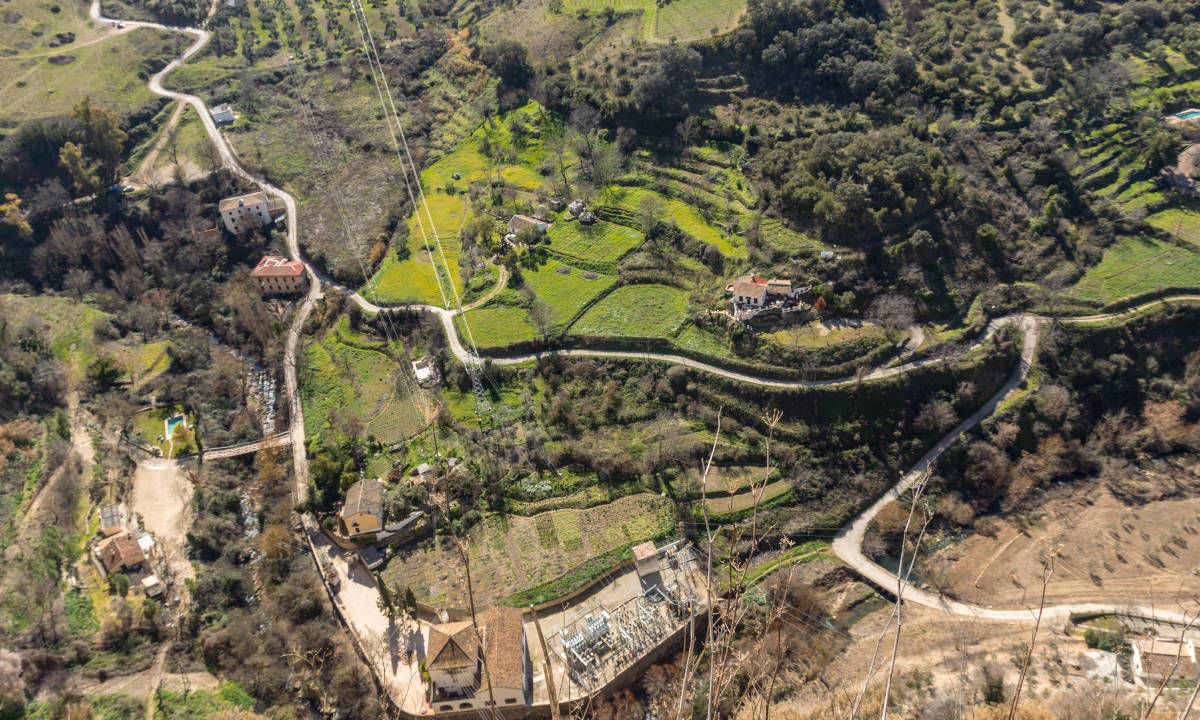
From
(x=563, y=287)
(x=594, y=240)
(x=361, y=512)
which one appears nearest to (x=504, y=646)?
(x=361, y=512)

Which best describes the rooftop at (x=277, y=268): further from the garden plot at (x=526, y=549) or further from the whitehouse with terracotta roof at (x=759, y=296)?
the whitehouse with terracotta roof at (x=759, y=296)

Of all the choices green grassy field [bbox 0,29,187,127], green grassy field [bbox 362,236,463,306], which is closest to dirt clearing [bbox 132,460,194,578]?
green grassy field [bbox 362,236,463,306]

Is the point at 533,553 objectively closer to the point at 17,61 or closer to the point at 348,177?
the point at 348,177

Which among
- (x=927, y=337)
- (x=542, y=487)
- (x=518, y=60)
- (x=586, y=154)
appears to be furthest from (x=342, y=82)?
(x=927, y=337)

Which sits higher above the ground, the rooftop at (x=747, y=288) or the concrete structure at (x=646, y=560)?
the rooftop at (x=747, y=288)

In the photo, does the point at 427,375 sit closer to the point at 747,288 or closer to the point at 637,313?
the point at 637,313

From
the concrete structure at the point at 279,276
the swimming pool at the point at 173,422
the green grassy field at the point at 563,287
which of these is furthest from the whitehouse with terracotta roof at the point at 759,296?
the swimming pool at the point at 173,422
